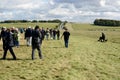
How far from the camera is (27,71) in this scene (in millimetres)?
18219

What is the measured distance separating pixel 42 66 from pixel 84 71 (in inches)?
101

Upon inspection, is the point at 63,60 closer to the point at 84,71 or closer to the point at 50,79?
the point at 84,71

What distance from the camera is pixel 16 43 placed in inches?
1222

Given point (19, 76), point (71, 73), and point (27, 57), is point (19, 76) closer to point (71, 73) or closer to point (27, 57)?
point (71, 73)

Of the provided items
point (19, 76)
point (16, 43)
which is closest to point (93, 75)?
point (19, 76)

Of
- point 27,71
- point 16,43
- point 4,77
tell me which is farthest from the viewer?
point 16,43

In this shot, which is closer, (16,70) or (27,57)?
(16,70)

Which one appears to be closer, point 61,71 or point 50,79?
point 50,79

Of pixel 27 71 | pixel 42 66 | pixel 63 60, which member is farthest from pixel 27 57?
pixel 27 71

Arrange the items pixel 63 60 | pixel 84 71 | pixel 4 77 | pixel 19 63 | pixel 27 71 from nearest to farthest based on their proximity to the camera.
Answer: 1. pixel 4 77
2. pixel 27 71
3. pixel 84 71
4. pixel 19 63
5. pixel 63 60

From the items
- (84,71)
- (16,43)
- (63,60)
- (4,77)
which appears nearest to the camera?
(4,77)

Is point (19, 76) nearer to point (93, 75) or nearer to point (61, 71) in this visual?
point (61, 71)

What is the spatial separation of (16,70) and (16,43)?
1270 centimetres

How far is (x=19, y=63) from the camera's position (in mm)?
20703
